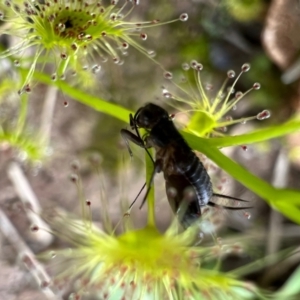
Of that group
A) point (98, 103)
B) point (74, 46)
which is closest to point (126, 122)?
point (98, 103)

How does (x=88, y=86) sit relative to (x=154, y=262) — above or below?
above

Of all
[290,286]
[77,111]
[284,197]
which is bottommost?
[290,286]

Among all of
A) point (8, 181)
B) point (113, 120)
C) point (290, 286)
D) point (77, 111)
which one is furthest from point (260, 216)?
point (8, 181)

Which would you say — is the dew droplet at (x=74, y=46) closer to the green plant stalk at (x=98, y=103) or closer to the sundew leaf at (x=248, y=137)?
the green plant stalk at (x=98, y=103)

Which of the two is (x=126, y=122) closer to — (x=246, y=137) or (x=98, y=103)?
(x=98, y=103)

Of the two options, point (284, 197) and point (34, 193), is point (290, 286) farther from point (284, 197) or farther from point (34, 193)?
point (34, 193)

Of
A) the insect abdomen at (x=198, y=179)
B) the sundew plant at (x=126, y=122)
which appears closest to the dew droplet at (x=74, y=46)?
the sundew plant at (x=126, y=122)
